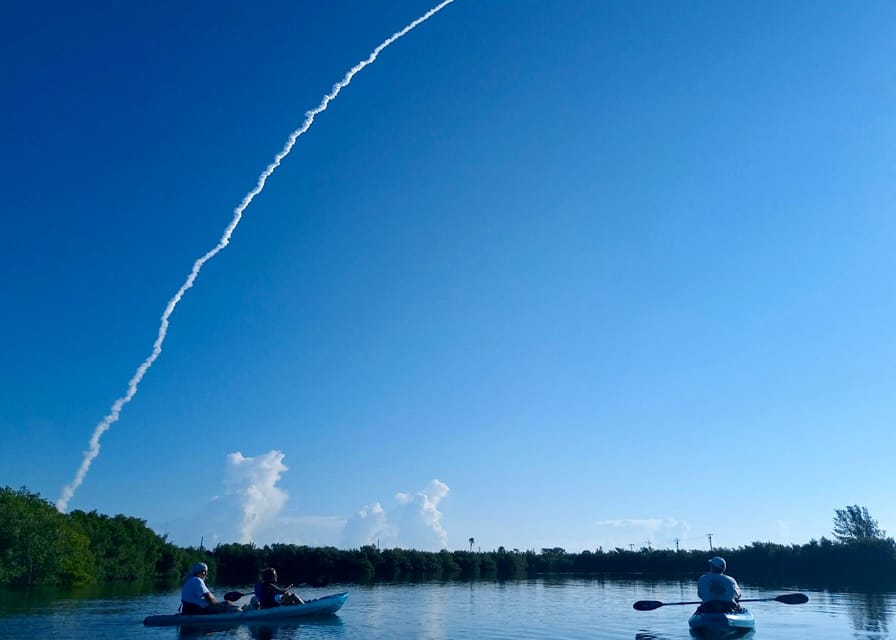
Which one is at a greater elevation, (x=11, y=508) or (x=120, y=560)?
(x=11, y=508)

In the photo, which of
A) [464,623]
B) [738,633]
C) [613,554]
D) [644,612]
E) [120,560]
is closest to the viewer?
[738,633]

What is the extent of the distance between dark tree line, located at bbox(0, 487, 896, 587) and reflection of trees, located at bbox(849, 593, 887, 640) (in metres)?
25.9

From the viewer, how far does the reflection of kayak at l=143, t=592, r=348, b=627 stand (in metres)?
28.4

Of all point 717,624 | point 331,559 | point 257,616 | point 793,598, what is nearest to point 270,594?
point 257,616

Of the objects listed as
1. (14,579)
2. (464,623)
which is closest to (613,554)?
(14,579)

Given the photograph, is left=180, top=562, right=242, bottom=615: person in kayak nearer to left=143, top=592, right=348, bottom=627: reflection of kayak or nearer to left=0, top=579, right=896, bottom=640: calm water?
left=143, top=592, right=348, bottom=627: reflection of kayak

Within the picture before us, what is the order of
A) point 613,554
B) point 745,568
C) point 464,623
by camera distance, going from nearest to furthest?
point 464,623 < point 745,568 < point 613,554

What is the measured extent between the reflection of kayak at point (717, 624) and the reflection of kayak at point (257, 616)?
16.0 metres

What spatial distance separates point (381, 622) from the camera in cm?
3083

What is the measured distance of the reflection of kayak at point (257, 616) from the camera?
2838 centimetres

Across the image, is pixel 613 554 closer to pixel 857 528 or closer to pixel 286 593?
pixel 857 528

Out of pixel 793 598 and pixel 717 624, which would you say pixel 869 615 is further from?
pixel 717 624

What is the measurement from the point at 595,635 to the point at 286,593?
13.8 m

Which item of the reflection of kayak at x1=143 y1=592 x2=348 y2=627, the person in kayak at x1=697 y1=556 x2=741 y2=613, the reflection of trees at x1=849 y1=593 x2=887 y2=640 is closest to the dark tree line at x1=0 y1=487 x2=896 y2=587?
the reflection of trees at x1=849 y1=593 x2=887 y2=640
